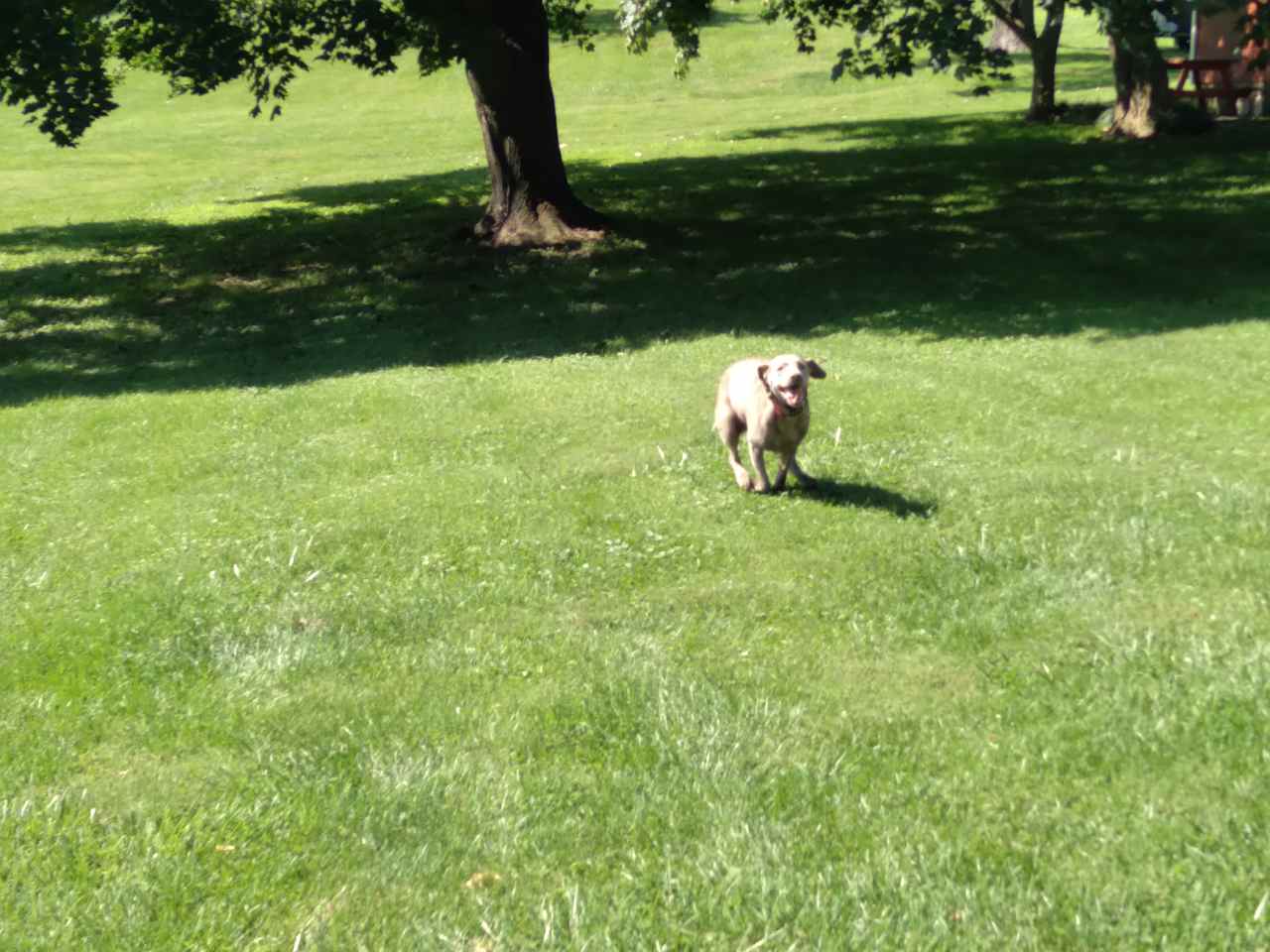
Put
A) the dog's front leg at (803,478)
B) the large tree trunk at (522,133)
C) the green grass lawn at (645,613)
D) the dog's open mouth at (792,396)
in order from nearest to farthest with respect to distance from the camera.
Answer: the green grass lawn at (645,613) → the dog's open mouth at (792,396) → the dog's front leg at (803,478) → the large tree trunk at (522,133)

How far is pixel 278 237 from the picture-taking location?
77.0ft

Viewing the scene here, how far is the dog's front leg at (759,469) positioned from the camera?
8.93m

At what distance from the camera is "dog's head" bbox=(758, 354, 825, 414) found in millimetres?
8320

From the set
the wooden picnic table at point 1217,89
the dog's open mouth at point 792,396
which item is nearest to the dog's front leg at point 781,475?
the dog's open mouth at point 792,396

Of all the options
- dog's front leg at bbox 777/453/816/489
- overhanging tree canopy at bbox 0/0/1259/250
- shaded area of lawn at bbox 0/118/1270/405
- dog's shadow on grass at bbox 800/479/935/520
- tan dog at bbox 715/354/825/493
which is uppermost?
overhanging tree canopy at bbox 0/0/1259/250

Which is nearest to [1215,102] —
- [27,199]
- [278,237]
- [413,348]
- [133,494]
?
[278,237]

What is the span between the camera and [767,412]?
8.75 m

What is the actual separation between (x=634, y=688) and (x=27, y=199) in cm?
2952

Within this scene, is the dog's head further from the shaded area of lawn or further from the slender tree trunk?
the slender tree trunk

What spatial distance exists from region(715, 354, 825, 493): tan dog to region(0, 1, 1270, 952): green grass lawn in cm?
21

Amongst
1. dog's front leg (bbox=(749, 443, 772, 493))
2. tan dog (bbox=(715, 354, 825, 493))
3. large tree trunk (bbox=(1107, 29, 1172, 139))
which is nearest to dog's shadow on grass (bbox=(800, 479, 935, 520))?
tan dog (bbox=(715, 354, 825, 493))

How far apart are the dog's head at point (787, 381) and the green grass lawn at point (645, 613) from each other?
28.8 inches

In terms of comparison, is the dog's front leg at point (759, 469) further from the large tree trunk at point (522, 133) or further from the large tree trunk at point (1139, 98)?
the large tree trunk at point (1139, 98)

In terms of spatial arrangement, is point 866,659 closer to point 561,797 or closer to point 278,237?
point 561,797
